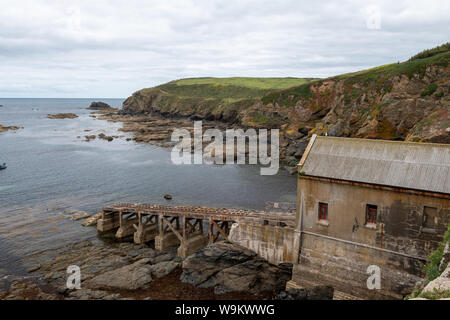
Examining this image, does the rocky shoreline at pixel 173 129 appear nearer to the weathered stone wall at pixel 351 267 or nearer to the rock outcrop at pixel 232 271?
the rock outcrop at pixel 232 271

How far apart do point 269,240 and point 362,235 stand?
24.0 ft

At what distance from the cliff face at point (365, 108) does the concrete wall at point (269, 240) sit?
26.2 meters

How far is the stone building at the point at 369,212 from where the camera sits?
21000 millimetres

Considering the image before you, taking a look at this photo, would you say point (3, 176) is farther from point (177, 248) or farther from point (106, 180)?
point (177, 248)

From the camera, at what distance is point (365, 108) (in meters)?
71.6

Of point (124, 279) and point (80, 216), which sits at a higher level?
point (80, 216)

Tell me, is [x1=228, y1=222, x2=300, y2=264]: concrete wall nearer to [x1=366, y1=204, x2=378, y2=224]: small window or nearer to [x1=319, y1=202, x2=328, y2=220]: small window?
[x1=319, y1=202, x2=328, y2=220]: small window

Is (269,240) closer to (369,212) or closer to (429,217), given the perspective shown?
(369,212)

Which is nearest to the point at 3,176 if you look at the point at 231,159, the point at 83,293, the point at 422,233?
the point at 231,159

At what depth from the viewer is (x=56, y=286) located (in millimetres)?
28578

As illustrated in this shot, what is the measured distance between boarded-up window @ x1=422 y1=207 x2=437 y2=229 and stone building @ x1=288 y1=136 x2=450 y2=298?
0.05 meters

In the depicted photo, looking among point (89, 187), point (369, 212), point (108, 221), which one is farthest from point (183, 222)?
point (89, 187)

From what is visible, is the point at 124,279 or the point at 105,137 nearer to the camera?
the point at 124,279

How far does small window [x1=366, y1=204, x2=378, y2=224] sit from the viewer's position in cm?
2250
